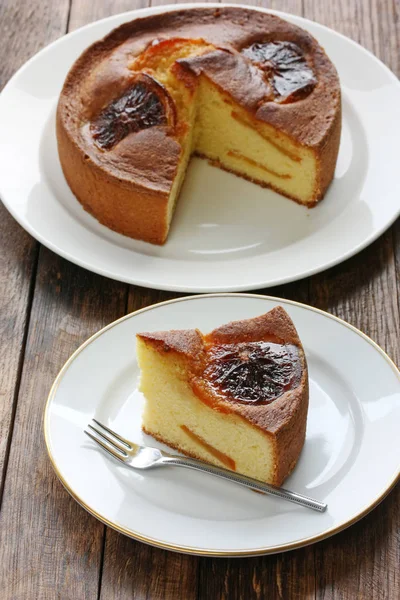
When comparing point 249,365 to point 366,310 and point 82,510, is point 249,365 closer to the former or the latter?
point 82,510

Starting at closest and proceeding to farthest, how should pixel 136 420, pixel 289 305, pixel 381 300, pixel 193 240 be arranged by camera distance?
pixel 136 420
pixel 289 305
pixel 381 300
pixel 193 240

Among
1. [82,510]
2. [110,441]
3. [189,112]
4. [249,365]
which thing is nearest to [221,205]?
[189,112]

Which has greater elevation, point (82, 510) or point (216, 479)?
point (216, 479)

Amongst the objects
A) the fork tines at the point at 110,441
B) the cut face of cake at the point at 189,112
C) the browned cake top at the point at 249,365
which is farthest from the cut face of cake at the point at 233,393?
the cut face of cake at the point at 189,112

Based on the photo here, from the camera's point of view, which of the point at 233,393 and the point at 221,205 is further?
the point at 221,205

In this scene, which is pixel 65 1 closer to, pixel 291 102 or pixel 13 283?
pixel 291 102

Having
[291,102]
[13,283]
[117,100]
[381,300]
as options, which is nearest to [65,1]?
[117,100]

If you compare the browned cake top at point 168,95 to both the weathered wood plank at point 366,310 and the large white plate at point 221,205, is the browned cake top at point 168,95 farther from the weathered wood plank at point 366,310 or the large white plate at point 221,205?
the weathered wood plank at point 366,310

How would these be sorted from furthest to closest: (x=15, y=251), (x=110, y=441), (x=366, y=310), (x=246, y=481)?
(x=15, y=251), (x=366, y=310), (x=110, y=441), (x=246, y=481)
